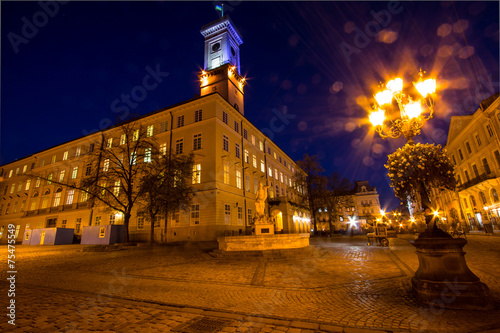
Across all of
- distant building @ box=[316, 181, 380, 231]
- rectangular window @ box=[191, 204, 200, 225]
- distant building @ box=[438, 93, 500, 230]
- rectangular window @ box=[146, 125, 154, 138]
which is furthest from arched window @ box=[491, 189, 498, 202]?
rectangular window @ box=[146, 125, 154, 138]

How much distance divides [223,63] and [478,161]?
123 ft

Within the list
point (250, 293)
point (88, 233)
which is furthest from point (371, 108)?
point (88, 233)

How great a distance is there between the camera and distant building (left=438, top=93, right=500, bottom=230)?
24.6 metres

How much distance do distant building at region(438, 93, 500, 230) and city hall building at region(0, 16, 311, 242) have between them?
21.6 metres

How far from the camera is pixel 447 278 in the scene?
4664 mm

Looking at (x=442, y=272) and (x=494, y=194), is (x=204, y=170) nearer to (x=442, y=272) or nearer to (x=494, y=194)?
(x=442, y=272)

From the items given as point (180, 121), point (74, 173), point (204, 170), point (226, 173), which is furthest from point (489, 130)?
point (74, 173)

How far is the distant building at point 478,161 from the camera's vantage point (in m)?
24.6

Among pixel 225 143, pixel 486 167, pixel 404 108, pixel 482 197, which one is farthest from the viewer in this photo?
pixel 482 197

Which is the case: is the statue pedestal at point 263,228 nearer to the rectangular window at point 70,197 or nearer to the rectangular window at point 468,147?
the rectangular window at point 468,147

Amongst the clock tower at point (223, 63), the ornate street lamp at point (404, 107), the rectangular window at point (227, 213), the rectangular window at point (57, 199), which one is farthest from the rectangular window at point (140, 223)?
the ornate street lamp at point (404, 107)

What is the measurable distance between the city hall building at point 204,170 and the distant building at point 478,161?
21616mm

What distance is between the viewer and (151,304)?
5.23m

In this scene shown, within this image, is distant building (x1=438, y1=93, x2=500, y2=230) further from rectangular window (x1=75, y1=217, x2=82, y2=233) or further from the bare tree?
rectangular window (x1=75, y1=217, x2=82, y2=233)
